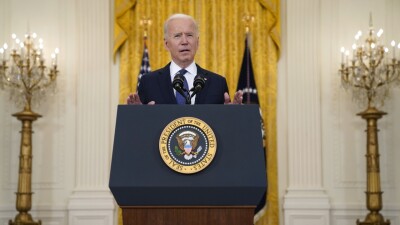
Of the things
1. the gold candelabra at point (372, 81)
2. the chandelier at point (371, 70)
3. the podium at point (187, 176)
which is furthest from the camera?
the chandelier at point (371, 70)

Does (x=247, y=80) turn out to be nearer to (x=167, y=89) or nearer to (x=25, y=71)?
(x=25, y=71)

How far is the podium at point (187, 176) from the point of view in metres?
3.29

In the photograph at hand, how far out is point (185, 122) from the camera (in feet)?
11.2

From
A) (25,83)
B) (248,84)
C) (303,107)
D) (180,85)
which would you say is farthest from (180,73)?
(303,107)

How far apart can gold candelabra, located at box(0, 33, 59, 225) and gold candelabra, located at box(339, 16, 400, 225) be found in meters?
3.98

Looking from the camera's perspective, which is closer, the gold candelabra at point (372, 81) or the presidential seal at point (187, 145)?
the presidential seal at point (187, 145)

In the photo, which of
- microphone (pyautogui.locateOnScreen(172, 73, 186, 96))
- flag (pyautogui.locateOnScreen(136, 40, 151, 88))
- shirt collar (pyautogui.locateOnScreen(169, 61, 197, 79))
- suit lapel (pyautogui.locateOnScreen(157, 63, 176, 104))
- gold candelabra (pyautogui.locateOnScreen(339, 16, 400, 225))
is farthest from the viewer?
flag (pyautogui.locateOnScreen(136, 40, 151, 88))

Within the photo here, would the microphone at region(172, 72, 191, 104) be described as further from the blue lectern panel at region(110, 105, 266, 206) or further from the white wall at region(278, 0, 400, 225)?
the white wall at region(278, 0, 400, 225)

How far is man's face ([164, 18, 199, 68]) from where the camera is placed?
420 centimetres

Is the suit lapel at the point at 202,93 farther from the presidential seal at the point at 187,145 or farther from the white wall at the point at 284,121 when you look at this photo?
the white wall at the point at 284,121

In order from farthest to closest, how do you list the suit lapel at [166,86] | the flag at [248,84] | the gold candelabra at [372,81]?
the flag at [248,84]
the gold candelabra at [372,81]
the suit lapel at [166,86]

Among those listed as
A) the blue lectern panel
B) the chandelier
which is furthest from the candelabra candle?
the blue lectern panel

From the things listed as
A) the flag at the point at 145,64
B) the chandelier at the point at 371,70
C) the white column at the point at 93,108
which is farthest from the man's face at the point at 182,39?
the white column at the point at 93,108

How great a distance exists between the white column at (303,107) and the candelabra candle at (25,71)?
3.30 metres
